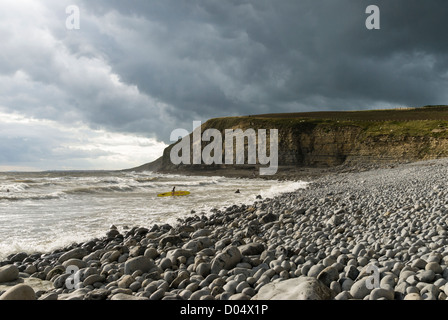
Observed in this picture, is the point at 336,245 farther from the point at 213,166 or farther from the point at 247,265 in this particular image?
the point at 213,166

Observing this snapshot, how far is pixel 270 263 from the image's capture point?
500 cm

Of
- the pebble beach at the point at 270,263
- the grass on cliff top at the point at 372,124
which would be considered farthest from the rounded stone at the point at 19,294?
the grass on cliff top at the point at 372,124

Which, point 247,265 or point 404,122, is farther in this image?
point 404,122

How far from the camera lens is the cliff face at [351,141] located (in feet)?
140

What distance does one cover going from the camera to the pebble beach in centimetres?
366

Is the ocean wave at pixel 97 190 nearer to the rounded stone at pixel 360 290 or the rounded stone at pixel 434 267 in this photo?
the rounded stone at pixel 360 290

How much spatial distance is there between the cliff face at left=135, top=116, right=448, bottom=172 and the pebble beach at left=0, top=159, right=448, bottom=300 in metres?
41.3

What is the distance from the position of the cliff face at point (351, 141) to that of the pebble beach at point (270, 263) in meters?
41.3

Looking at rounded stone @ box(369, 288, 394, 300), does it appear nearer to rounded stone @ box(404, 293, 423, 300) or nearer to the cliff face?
rounded stone @ box(404, 293, 423, 300)

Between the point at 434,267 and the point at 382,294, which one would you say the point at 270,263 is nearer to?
the point at 382,294

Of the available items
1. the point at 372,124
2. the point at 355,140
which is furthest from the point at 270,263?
the point at 372,124

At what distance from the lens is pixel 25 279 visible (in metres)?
5.53
